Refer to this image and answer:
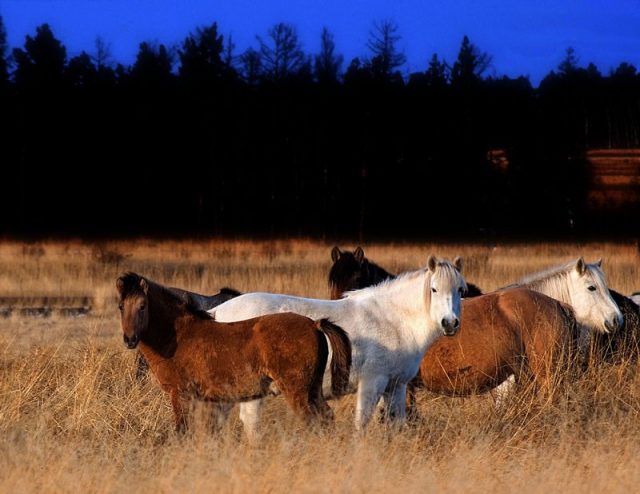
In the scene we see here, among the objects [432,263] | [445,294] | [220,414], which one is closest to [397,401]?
[445,294]

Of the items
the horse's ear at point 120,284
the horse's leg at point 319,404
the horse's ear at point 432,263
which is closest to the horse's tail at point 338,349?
the horse's leg at point 319,404

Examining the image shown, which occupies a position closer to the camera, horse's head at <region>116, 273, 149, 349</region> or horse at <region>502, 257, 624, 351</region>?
horse's head at <region>116, 273, 149, 349</region>

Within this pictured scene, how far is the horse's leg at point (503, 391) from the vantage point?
7.34m

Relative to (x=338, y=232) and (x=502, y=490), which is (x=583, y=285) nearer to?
(x=502, y=490)

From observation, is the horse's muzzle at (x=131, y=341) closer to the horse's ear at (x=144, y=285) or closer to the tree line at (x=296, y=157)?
the horse's ear at (x=144, y=285)

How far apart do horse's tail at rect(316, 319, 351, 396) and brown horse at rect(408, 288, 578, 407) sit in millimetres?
1436

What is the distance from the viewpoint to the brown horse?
7840 millimetres

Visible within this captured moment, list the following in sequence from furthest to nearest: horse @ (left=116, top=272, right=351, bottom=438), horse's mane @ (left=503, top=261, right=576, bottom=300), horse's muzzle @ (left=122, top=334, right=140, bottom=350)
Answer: horse's mane @ (left=503, top=261, right=576, bottom=300) < horse's muzzle @ (left=122, top=334, right=140, bottom=350) < horse @ (left=116, top=272, right=351, bottom=438)

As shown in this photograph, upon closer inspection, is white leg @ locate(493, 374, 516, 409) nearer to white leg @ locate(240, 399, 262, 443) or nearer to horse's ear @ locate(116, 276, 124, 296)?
white leg @ locate(240, 399, 262, 443)

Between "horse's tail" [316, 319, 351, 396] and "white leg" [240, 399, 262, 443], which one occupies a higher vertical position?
"horse's tail" [316, 319, 351, 396]

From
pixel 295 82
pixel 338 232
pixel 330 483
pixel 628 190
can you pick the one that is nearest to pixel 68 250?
pixel 338 232

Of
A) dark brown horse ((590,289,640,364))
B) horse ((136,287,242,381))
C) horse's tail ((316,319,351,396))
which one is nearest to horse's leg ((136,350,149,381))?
horse ((136,287,242,381))

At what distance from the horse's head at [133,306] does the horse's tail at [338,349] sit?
3.70 feet

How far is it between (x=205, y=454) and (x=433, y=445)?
5.27 feet
